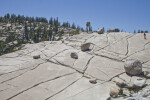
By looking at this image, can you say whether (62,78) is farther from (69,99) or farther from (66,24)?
A: (66,24)

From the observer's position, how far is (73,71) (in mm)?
13609

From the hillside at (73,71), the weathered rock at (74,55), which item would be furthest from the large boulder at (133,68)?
the weathered rock at (74,55)

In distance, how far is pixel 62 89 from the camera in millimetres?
10641

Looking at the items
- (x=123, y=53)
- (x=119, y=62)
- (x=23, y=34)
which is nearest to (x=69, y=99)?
(x=119, y=62)

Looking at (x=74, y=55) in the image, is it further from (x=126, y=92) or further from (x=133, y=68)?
(x=126, y=92)

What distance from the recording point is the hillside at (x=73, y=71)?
33.1 ft

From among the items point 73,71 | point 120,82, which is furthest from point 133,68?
point 73,71

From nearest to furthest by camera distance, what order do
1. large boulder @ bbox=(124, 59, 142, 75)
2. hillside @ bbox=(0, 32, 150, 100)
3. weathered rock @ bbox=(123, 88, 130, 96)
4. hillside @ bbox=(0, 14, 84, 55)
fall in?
1. weathered rock @ bbox=(123, 88, 130, 96)
2. hillside @ bbox=(0, 32, 150, 100)
3. large boulder @ bbox=(124, 59, 142, 75)
4. hillside @ bbox=(0, 14, 84, 55)

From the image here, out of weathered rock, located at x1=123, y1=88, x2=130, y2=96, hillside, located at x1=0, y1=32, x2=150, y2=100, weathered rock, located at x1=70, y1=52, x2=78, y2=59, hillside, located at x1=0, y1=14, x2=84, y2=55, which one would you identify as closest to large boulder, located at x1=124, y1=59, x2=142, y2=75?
hillside, located at x1=0, y1=32, x2=150, y2=100

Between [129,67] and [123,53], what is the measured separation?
4.34m

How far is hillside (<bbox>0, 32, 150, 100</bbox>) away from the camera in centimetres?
1008

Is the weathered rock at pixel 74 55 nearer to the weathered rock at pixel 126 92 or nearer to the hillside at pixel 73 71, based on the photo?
the hillside at pixel 73 71

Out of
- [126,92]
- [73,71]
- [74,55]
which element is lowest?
[126,92]

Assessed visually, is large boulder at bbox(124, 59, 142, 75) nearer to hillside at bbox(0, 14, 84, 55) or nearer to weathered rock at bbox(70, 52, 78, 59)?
weathered rock at bbox(70, 52, 78, 59)
